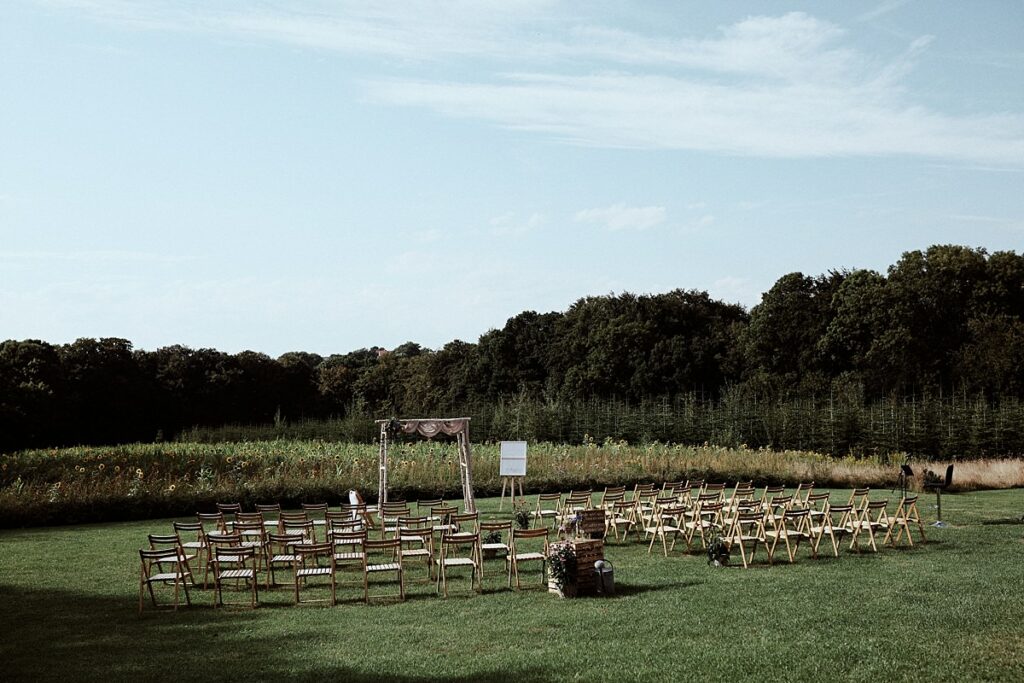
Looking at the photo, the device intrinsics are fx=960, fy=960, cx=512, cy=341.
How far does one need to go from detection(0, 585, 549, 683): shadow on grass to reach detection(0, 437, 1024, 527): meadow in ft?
33.3

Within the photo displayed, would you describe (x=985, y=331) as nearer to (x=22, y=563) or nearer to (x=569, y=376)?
(x=569, y=376)

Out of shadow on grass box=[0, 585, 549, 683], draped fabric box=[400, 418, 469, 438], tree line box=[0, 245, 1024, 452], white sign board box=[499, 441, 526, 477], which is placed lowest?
shadow on grass box=[0, 585, 549, 683]

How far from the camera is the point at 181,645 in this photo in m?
10.8

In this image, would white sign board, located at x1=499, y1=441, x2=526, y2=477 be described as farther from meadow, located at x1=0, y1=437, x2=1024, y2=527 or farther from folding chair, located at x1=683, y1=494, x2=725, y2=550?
meadow, located at x1=0, y1=437, x2=1024, y2=527

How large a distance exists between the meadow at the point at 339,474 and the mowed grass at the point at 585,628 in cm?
781

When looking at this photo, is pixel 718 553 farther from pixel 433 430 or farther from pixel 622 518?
pixel 433 430

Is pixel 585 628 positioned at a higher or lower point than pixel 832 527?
lower

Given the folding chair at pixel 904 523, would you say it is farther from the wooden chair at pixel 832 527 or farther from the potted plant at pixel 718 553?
the potted plant at pixel 718 553

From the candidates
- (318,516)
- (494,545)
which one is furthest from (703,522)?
(318,516)

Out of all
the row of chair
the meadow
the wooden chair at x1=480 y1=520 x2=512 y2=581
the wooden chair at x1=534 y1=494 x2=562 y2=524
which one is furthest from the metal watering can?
the meadow

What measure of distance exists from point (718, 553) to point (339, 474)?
14.0 metres

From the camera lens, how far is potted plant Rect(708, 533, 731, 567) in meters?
15.3

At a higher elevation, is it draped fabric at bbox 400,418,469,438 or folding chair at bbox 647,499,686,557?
draped fabric at bbox 400,418,469,438

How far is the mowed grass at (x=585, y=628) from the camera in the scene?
9539mm
